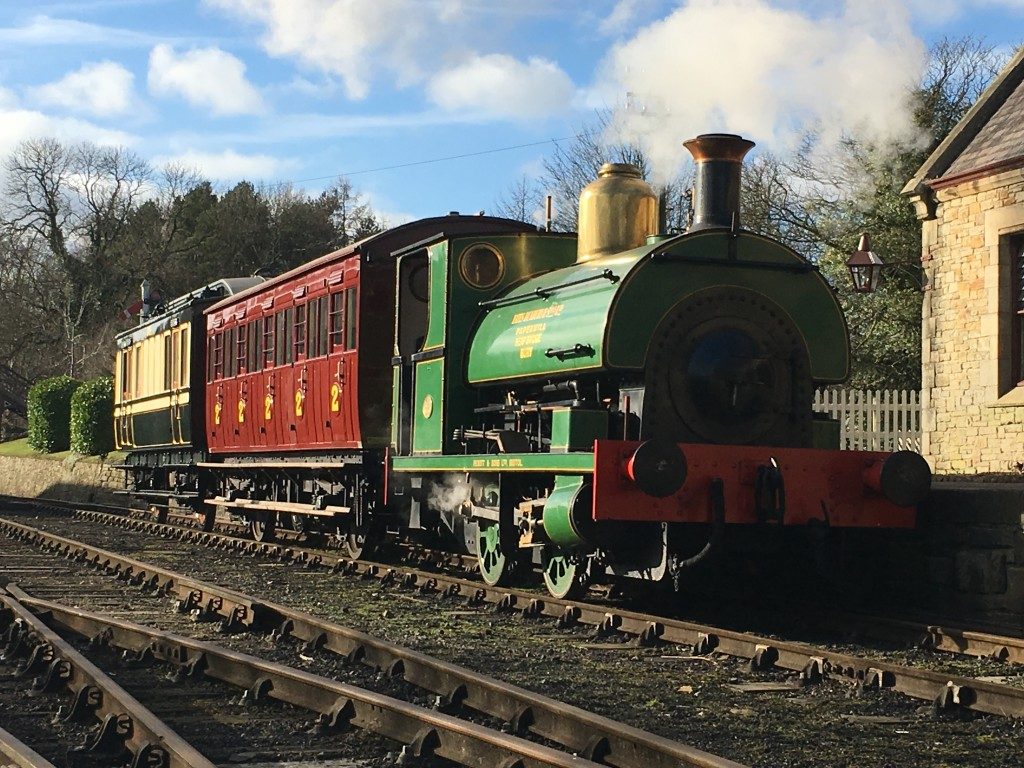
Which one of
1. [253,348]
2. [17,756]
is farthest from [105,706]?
[253,348]

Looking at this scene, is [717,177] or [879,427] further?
[879,427]

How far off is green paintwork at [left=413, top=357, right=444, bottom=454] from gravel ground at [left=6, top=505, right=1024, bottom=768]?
1463 mm

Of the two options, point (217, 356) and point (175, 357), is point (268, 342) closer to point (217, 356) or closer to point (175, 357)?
point (217, 356)

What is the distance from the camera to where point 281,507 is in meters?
15.0

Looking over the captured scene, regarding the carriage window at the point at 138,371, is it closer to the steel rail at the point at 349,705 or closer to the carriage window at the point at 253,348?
the carriage window at the point at 253,348

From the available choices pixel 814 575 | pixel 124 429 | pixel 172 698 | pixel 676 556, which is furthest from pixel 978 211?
pixel 124 429

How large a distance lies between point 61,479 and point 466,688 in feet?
104

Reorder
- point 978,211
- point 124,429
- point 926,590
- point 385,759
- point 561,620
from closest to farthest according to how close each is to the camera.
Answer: point 385,759
point 561,620
point 926,590
point 978,211
point 124,429

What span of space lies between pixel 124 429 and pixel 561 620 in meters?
17.5

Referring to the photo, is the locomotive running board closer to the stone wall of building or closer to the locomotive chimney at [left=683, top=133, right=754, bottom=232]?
the locomotive chimney at [left=683, top=133, right=754, bottom=232]

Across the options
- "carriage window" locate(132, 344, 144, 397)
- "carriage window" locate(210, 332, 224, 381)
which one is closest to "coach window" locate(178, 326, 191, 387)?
"carriage window" locate(210, 332, 224, 381)

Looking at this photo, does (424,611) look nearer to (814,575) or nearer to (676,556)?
(676,556)

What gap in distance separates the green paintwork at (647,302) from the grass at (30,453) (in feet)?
79.4

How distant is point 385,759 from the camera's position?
16.6 feet
